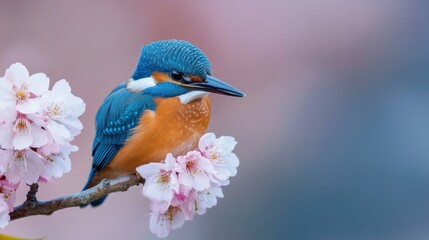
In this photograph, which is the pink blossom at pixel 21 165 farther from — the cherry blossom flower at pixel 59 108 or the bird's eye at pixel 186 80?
the bird's eye at pixel 186 80

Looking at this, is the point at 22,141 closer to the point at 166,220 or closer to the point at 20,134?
the point at 20,134

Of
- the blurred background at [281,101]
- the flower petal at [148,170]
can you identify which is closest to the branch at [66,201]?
the flower petal at [148,170]

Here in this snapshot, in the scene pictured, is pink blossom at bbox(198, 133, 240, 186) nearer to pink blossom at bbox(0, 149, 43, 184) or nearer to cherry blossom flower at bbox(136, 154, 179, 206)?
cherry blossom flower at bbox(136, 154, 179, 206)

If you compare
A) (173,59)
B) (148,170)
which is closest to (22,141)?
(148,170)

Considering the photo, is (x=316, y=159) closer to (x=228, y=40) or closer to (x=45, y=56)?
(x=228, y=40)

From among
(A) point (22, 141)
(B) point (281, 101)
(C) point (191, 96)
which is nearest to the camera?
(A) point (22, 141)

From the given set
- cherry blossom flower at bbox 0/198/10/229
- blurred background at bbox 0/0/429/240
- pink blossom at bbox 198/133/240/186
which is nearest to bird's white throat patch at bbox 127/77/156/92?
pink blossom at bbox 198/133/240/186

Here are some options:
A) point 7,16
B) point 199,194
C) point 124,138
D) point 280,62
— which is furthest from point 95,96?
point 199,194
